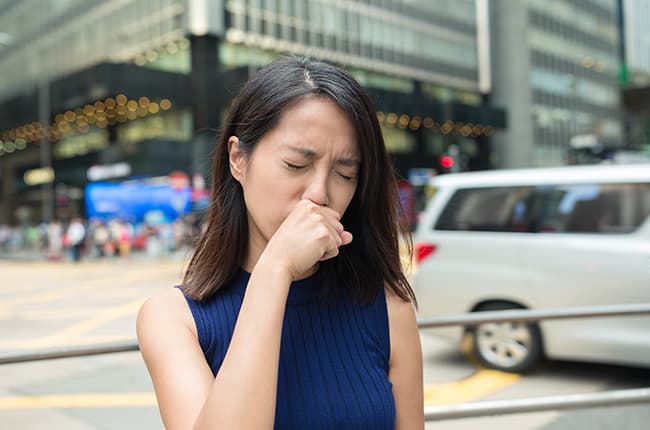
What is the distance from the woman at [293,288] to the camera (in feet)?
3.59

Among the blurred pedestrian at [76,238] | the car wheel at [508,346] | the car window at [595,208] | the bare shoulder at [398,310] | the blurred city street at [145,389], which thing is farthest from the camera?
the blurred pedestrian at [76,238]

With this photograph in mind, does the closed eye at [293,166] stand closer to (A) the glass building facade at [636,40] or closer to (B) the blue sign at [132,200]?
(B) the blue sign at [132,200]

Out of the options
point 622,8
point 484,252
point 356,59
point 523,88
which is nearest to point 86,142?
point 356,59

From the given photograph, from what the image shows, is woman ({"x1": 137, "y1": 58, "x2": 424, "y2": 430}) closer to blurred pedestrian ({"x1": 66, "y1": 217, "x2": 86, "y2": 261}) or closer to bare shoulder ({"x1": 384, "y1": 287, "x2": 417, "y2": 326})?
bare shoulder ({"x1": 384, "y1": 287, "x2": 417, "y2": 326})

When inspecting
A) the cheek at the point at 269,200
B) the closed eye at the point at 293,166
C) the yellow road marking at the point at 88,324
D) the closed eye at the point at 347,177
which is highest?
the closed eye at the point at 293,166

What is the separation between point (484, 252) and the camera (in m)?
5.49

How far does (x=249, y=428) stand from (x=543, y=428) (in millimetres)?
2061

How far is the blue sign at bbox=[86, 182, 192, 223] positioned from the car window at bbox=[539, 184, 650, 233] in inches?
980

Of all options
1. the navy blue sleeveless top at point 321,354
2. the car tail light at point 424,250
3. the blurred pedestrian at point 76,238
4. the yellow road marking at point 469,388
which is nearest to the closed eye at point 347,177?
the navy blue sleeveless top at point 321,354

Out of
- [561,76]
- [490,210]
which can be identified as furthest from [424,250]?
[561,76]

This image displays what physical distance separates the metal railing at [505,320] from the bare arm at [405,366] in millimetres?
779

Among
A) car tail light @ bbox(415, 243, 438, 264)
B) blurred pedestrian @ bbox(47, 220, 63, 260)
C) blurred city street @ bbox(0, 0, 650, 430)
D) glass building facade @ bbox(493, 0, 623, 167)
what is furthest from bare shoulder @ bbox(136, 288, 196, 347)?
glass building facade @ bbox(493, 0, 623, 167)

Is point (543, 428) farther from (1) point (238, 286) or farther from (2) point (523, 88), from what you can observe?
(2) point (523, 88)

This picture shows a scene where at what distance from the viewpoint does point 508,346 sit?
12.3ft
